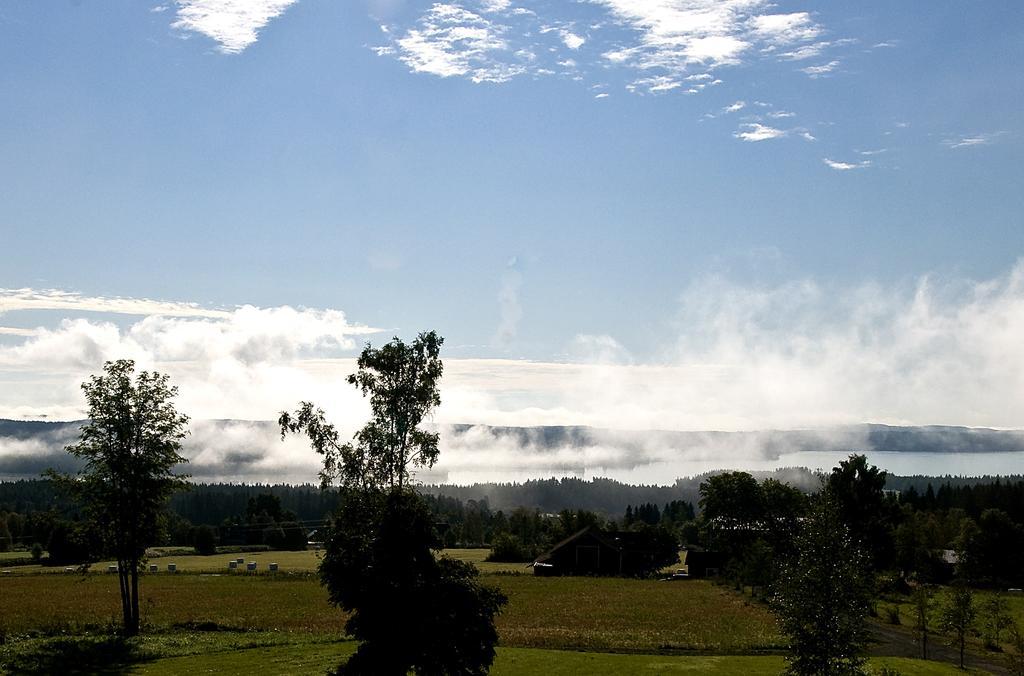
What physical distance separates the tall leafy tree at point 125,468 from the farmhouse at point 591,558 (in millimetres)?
73476

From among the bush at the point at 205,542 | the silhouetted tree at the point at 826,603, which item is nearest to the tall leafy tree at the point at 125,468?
the silhouetted tree at the point at 826,603

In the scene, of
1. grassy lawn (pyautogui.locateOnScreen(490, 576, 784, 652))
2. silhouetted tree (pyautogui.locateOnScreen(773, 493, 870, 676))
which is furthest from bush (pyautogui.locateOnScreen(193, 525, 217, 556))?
silhouetted tree (pyautogui.locateOnScreen(773, 493, 870, 676))

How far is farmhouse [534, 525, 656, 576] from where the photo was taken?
123m

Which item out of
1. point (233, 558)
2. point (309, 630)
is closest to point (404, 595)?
point (309, 630)

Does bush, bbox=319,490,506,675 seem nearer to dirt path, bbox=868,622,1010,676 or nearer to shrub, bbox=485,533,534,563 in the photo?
dirt path, bbox=868,622,1010,676

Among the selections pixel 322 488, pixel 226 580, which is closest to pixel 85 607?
pixel 226 580

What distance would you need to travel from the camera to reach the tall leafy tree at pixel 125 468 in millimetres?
54562

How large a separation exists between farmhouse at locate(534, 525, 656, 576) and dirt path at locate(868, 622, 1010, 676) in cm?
6407

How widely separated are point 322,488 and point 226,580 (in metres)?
69.5

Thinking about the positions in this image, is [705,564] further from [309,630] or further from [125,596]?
[125,596]

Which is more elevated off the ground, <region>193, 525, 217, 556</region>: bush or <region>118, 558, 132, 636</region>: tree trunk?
<region>118, 558, 132, 636</region>: tree trunk

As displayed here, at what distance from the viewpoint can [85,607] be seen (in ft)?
226

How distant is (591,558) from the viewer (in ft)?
410

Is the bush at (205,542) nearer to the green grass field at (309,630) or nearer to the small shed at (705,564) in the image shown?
the green grass field at (309,630)
